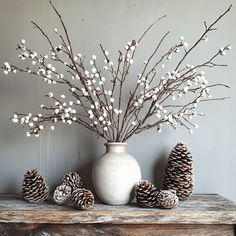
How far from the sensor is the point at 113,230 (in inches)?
41.4

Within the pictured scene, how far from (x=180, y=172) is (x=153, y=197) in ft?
0.52

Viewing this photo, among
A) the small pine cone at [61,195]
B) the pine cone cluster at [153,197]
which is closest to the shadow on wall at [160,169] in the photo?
the pine cone cluster at [153,197]

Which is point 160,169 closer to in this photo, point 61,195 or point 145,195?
point 145,195

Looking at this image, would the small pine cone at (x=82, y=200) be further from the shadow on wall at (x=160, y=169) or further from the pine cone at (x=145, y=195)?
the shadow on wall at (x=160, y=169)

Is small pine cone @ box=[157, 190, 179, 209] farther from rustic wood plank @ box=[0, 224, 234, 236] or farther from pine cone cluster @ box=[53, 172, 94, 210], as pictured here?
pine cone cluster @ box=[53, 172, 94, 210]

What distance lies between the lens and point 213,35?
1400 mm

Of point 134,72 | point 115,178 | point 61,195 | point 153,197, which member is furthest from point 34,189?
point 134,72

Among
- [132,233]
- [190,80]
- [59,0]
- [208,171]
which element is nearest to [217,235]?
[132,233]

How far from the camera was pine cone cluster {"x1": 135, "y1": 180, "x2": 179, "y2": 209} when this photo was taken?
1079 mm

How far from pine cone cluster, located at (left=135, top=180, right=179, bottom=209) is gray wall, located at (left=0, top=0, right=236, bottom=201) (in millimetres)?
252

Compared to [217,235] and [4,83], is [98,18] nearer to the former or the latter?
[4,83]

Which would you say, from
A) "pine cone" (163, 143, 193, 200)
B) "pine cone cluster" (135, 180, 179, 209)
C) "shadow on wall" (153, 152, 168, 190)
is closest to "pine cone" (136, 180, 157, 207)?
"pine cone cluster" (135, 180, 179, 209)

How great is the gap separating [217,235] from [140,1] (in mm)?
839

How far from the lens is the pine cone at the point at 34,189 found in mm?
1167
